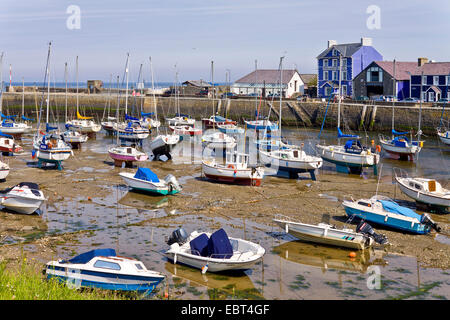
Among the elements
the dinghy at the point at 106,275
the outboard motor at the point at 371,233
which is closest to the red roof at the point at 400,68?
the outboard motor at the point at 371,233

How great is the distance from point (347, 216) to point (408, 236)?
10.7 feet

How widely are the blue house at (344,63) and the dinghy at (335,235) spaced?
2317 inches

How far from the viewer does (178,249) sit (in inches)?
706

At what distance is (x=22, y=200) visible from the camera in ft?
76.5

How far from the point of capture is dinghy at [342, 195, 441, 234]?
71.2ft

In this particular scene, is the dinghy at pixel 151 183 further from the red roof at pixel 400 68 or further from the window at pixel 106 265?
the red roof at pixel 400 68

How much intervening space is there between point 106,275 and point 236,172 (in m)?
16.3

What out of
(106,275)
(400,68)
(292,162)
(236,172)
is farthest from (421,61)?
(106,275)

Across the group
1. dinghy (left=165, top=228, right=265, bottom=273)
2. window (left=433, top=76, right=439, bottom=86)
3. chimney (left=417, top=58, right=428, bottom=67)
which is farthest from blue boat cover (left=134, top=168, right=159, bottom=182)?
chimney (left=417, top=58, right=428, bottom=67)

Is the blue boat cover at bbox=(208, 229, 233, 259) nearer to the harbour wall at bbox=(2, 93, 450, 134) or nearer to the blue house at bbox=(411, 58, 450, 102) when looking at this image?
the harbour wall at bbox=(2, 93, 450, 134)

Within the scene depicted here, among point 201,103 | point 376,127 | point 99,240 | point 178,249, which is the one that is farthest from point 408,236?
point 201,103

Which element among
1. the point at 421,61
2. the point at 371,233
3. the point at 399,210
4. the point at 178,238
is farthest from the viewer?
the point at 421,61

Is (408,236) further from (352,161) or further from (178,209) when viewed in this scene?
(352,161)

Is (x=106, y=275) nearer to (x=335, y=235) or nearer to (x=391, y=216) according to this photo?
(x=335, y=235)
